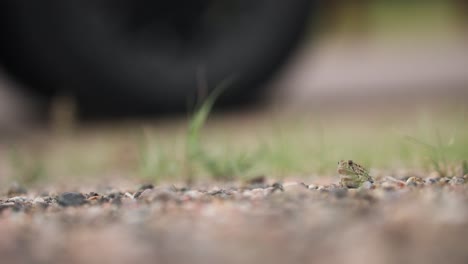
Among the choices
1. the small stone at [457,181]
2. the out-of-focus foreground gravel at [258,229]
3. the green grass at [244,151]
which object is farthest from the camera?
the green grass at [244,151]

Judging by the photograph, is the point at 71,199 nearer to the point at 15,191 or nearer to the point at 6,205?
the point at 6,205

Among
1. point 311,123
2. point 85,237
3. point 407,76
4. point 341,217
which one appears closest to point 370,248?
point 341,217

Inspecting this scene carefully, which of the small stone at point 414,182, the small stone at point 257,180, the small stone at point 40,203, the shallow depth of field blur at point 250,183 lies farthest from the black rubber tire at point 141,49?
the small stone at point 414,182

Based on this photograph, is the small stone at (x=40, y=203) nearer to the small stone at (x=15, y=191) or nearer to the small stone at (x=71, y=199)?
the small stone at (x=71, y=199)

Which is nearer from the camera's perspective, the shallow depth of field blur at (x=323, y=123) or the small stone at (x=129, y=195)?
the small stone at (x=129, y=195)

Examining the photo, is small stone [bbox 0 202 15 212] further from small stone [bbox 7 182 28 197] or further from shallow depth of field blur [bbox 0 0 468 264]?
small stone [bbox 7 182 28 197]

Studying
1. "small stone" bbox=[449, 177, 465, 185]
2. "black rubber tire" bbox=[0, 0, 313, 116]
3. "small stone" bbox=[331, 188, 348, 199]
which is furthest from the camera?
"black rubber tire" bbox=[0, 0, 313, 116]

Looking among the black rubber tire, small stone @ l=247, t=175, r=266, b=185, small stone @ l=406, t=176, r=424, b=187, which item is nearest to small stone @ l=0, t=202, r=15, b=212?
small stone @ l=247, t=175, r=266, b=185

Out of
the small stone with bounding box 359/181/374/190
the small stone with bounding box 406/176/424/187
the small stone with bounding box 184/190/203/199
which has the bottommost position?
the small stone with bounding box 184/190/203/199
